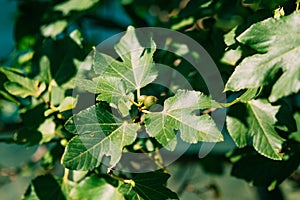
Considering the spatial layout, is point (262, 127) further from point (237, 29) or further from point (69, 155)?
point (69, 155)

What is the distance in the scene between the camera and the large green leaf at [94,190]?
835mm

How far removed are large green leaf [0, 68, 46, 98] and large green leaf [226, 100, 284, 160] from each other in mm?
379

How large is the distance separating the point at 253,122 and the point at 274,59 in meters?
0.24

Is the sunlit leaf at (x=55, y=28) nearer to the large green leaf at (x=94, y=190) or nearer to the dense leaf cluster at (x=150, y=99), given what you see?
the dense leaf cluster at (x=150, y=99)

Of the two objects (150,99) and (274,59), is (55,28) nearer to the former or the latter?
(150,99)

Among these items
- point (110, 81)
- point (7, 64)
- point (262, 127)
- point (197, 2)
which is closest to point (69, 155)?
point (110, 81)

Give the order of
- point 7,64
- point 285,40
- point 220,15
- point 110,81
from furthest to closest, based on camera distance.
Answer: point 7,64 → point 220,15 → point 110,81 → point 285,40

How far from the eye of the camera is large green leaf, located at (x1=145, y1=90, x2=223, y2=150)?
659 mm

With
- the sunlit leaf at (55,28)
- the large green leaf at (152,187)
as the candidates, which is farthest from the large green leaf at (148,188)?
the sunlit leaf at (55,28)

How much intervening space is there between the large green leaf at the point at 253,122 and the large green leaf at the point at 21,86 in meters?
0.38

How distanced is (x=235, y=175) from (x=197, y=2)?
0.37 m

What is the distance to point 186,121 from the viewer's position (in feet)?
2.19

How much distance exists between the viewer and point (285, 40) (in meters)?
0.59

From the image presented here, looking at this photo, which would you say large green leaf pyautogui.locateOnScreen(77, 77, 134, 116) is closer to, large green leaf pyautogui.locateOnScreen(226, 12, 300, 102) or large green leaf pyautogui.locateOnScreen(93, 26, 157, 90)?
large green leaf pyautogui.locateOnScreen(93, 26, 157, 90)
